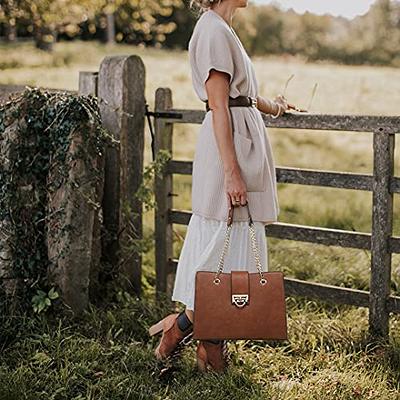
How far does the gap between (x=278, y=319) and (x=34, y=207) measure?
1752 millimetres

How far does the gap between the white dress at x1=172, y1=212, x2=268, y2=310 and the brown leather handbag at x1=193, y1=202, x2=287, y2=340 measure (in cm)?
23

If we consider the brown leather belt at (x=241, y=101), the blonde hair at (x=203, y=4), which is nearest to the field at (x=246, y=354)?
the brown leather belt at (x=241, y=101)

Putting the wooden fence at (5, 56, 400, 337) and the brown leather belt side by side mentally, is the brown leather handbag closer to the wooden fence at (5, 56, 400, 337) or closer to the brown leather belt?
the brown leather belt

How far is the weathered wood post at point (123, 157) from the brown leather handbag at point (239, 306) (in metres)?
1.59

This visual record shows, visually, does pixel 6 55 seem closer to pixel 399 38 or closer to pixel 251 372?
pixel 399 38

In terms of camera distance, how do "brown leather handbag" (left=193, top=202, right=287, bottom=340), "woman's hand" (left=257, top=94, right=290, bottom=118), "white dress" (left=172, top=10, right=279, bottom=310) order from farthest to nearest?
1. "woman's hand" (left=257, top=94, right=290, bottom=118)
2. "white dress" (left=172, top=10, right=279, bottom=310)
3. "brown leather handbag" (left=193, top=202, right=287, bottom=340)

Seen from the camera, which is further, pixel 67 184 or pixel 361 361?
pixel 67 184

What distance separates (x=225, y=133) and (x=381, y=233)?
1260 mm

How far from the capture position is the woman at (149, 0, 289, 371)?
4.00 m

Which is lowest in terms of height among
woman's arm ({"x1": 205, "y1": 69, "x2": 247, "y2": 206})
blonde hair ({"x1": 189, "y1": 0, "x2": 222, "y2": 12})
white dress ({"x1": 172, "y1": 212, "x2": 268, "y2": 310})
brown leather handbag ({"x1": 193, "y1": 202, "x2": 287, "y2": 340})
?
brown leather handbag ({"x1": 193, "y1": 202, "x2": 287, "y2": 340})

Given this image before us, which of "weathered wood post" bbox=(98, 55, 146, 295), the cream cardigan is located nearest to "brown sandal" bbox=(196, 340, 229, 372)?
the cream cardigan

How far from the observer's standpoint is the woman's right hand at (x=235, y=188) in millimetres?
3996

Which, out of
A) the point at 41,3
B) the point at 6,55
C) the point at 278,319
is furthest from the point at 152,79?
the point at 278,319

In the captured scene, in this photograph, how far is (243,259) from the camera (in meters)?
4.14
